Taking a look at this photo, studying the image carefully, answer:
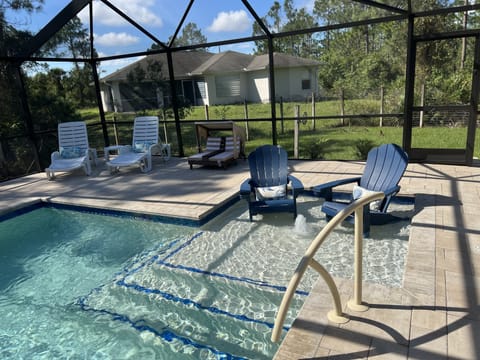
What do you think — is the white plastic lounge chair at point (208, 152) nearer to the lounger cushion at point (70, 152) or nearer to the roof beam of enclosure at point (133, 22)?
the roof beam of enclosure at point (133, 22)

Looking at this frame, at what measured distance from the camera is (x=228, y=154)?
7.26 m

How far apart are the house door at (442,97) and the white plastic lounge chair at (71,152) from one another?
6391mm

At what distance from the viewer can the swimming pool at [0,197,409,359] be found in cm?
277

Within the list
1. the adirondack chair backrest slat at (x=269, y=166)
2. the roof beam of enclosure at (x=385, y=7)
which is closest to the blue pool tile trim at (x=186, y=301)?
the adirondack chair backrest slat at (x=269, y=166)

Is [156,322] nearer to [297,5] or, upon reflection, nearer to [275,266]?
[275,266]

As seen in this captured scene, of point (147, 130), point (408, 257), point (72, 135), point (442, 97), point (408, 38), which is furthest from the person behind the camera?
point (147, 130)

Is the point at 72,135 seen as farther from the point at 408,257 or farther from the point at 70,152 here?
the point at 408,257

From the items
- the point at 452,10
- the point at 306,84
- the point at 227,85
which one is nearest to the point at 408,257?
the point at 452,10

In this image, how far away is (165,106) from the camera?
10.3 metres

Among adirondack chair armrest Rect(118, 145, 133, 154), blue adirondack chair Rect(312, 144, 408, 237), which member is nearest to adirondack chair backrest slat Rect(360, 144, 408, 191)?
blue adirondack chair Rect(312, 144, 408, 237)

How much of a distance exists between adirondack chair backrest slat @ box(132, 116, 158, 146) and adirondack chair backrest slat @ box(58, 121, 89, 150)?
112 cm

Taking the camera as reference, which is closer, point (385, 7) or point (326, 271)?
point (326, 271)

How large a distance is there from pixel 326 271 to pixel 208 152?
224 inches

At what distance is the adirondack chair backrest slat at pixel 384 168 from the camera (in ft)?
14.1
